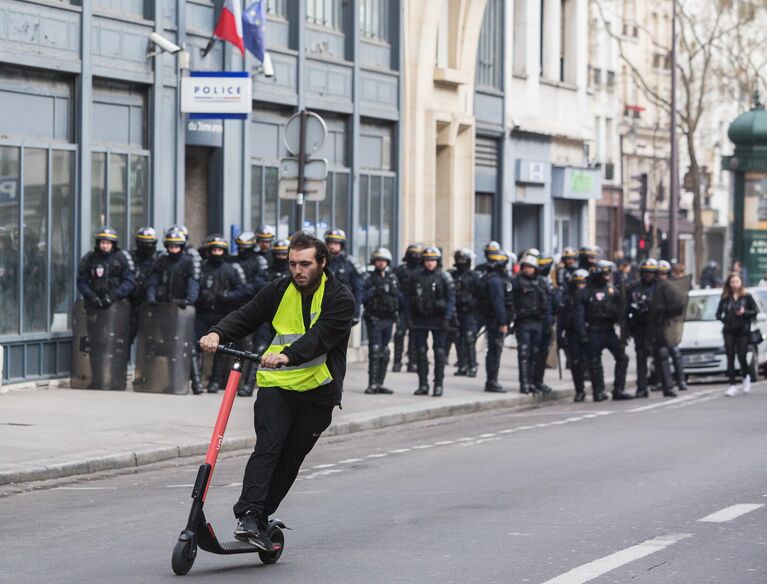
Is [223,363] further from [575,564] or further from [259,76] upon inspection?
[575,564]

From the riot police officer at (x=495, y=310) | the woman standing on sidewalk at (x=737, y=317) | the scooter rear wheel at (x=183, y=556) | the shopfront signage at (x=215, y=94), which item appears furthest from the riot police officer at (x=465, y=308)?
the scooter rear wheel at (x=183, y=556)

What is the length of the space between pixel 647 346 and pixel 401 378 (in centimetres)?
328

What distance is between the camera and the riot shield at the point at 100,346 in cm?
2019

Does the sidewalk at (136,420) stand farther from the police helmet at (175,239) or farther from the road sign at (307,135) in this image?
the road sign at (307,135)

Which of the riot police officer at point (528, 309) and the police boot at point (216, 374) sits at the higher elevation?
the riot police officer at point (528, 309)

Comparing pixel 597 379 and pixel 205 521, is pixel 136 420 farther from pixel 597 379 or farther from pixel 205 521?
pixel 205 521

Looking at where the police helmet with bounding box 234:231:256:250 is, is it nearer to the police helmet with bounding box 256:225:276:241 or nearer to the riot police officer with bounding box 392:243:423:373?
the police helmet with bounding box 256:225:276:241

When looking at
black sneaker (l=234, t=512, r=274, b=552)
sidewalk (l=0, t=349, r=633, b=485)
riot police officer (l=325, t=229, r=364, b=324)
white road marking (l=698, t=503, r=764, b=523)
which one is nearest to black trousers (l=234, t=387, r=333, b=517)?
black sneaker (l=234, t=512, r=274, b=552)

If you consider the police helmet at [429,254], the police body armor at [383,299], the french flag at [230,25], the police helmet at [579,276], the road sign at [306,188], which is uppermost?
the french flag at [230,25]

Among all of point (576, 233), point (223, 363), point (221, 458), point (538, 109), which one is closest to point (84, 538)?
point (221, 458)

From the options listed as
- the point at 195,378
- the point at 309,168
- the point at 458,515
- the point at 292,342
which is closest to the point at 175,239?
the point at 195,378

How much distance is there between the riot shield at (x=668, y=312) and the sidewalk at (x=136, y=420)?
1.56m

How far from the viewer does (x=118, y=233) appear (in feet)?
73.7

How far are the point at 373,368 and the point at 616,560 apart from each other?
41.8 ft
